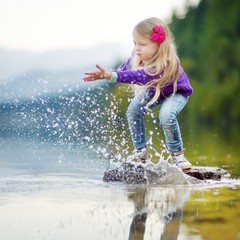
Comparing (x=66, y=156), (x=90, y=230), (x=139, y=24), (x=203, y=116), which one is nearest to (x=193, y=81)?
(x=203, y=116)

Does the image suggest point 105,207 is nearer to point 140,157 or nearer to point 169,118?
point 169,118

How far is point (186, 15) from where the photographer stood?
5372 centimetres

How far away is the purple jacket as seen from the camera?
6668 millimetres

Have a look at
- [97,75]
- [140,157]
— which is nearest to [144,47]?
[97,75]

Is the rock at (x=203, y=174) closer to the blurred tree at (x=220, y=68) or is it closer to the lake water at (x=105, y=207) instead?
the lake water at (x=105, y=207)

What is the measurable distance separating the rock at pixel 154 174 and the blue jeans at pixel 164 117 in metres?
0.24

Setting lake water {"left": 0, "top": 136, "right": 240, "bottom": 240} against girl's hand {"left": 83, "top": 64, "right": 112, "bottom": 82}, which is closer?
lake water {"left": 0, "top": 136, "right": 240, "bottom": 240}

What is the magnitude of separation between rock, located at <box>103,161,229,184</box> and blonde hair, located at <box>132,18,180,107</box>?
600 mm

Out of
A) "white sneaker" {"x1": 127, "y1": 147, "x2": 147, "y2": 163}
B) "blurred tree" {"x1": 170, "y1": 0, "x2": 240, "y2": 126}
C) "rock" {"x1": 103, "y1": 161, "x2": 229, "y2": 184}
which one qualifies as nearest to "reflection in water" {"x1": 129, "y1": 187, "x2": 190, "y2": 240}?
"rock" {"x1": 103, "y1": 161, "x2": 229, "y2": 184}

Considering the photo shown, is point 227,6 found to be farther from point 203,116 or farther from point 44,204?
point 44,204

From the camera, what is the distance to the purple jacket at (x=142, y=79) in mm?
6668

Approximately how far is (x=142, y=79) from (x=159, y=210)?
6.21 feet

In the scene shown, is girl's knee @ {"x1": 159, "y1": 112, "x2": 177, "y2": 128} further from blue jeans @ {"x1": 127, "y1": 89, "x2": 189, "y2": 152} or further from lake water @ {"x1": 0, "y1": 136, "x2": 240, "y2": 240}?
lake water @ {"x1": 0, "y1": 136, "x2": 240, "y2": 240}

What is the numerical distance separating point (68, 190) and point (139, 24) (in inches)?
71.1
